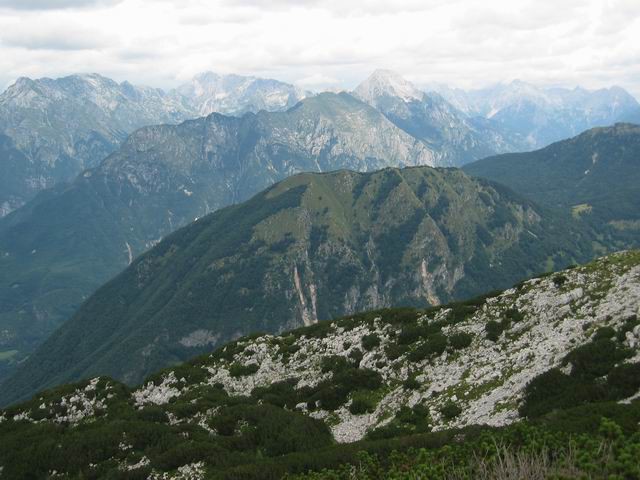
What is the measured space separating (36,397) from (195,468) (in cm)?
3959

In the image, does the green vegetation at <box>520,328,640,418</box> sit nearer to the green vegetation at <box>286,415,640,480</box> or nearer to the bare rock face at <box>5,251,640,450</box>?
the bare rock face at <box>5,251,640,450</box>

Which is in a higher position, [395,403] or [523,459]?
[523,459]

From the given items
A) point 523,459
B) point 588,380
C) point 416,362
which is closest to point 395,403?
point 416,362

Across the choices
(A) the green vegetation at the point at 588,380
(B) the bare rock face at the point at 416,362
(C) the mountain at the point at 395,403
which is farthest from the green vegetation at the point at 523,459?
(B) the bare rock face at the point at 416,362

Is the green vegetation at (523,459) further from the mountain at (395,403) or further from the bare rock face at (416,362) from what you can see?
the bare rock face at (416,362)

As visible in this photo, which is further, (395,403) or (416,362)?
(416,362)

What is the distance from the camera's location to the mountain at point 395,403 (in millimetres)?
31297

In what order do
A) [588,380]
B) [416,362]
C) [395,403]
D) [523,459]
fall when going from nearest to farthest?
[523,459], [588,380], [395,403], [416,362]

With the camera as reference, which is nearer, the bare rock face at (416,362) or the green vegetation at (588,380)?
the green vegetation at (588,380)

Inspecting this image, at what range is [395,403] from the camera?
52281 millimetres

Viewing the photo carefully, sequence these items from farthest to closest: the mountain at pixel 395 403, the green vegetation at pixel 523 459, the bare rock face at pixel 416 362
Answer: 1. the bare rock face at pixel 416 362
2. the mountain at pixel 395 403
3. the green vegetation at pixel 523 459

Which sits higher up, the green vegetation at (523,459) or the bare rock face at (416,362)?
the green vegetation at (523,459)

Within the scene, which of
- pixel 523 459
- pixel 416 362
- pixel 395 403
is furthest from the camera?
pixel 416 362

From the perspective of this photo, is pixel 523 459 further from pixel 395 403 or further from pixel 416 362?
pixel 416 362
